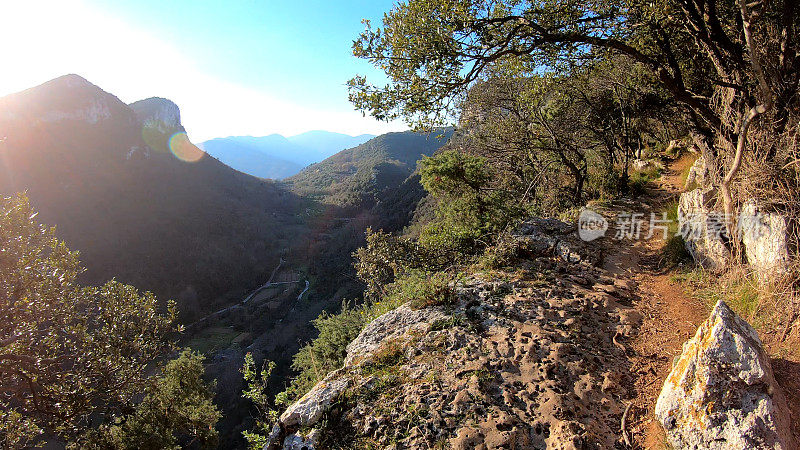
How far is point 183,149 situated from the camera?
102875 millimetres

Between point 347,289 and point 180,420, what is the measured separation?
42045 mm

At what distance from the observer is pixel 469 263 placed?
782 centimetres

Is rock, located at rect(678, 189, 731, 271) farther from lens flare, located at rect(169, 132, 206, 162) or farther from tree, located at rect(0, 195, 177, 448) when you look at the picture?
lens flare, located at rect(169, 132, 206, 162)

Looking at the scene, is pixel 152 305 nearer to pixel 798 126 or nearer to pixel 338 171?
pixel 798 126

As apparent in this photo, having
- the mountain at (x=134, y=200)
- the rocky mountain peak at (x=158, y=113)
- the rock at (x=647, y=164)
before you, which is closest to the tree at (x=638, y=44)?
the rock at (x=647, y=164)

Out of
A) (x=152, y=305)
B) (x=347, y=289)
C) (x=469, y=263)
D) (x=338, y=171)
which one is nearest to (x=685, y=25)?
(x=469, y=263)

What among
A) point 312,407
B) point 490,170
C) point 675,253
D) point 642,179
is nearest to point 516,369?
point 312,407

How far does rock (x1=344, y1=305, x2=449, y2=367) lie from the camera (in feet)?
17.2

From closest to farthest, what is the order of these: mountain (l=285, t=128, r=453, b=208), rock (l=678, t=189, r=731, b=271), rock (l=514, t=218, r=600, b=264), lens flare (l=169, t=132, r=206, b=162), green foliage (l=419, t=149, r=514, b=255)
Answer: rock (l=678, t=189, r=731, b=271) < rock (l=514, t=218, r=600, b=264) < green foliage (l=419, t=149, r=514, b=255) < mountain (l=285, t=128, r=453, b=208) < lens flare (l=169, t=132, r=206, b=162)

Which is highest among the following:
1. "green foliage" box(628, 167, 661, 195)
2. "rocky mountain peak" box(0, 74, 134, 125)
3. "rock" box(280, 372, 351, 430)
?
"rocky mountain peak" box(0, 74, 134, 125)

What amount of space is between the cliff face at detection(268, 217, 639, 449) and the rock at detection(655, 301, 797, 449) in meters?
0.71

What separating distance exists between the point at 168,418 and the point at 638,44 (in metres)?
18.3

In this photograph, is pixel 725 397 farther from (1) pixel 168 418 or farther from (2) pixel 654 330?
(1) pixel 168 418

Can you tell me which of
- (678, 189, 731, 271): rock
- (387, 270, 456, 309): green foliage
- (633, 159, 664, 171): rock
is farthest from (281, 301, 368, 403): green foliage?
(633, 159, 664, 171): rock
